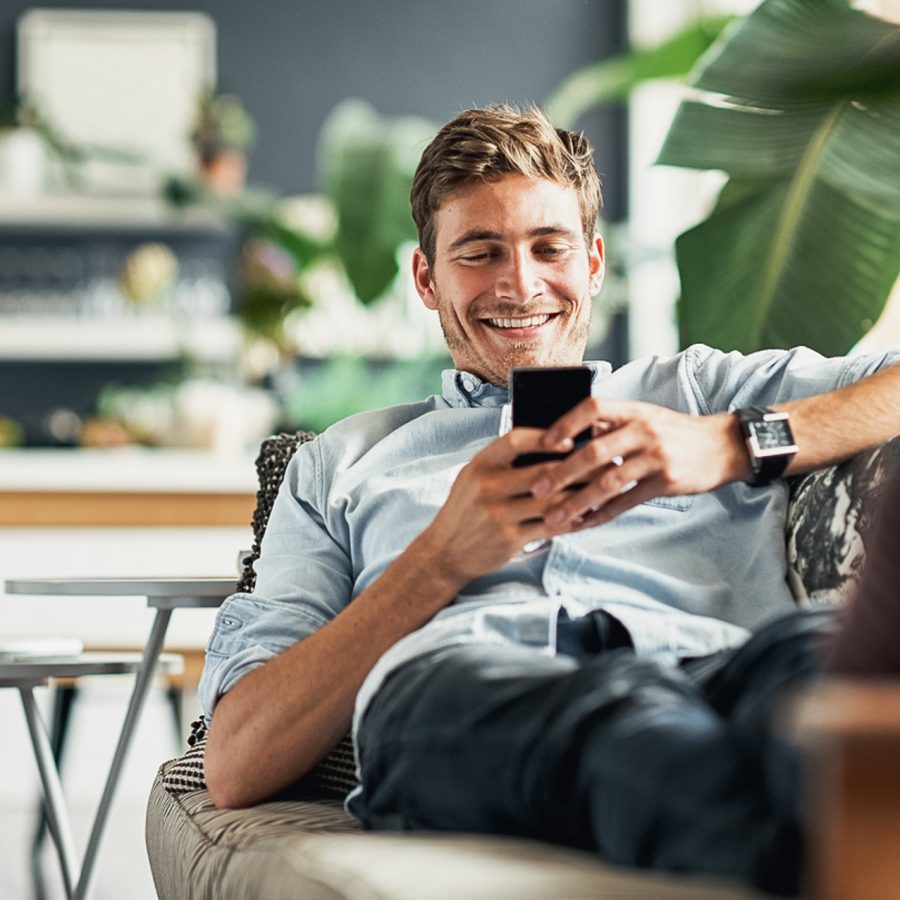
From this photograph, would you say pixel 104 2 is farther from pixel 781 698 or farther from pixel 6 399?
pixel 781 698

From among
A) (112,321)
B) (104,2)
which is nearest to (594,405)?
(112,321)

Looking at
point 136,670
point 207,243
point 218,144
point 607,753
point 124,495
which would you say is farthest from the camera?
point 207,243

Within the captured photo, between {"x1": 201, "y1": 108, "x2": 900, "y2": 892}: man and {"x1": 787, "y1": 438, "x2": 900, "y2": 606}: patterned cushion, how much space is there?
3cm

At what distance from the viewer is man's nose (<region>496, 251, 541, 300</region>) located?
169cm

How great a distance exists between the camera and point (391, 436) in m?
1.70

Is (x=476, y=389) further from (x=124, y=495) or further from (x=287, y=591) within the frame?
(x=124, y=495)

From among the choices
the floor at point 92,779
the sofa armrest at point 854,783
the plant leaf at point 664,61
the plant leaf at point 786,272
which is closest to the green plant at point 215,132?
the floor at point 92,779

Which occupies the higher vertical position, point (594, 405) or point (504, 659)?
point (594, 405)

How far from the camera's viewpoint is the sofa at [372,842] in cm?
95

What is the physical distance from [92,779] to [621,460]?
3592mm

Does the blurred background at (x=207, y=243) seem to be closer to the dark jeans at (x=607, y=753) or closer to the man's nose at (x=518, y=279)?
the man's nose at (x=518, y=279)

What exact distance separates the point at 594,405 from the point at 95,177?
16.0 ft

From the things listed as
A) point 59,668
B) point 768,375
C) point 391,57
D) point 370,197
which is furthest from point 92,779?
point 768,375

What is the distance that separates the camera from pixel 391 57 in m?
6.11
